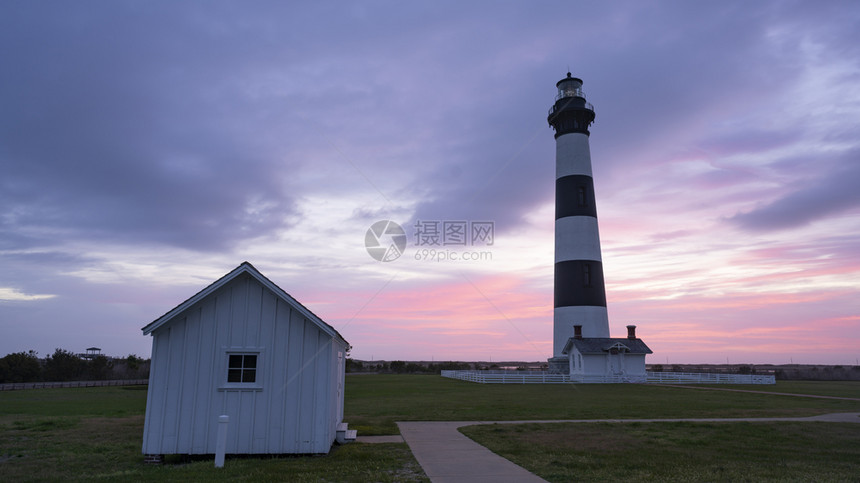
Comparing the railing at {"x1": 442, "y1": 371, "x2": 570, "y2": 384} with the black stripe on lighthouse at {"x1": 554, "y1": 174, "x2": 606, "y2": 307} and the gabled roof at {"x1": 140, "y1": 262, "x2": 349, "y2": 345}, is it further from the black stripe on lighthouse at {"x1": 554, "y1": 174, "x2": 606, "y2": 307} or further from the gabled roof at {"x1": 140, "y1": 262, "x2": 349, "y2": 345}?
the gabled roof at {"x1": 140, "y1": 262, "x2": 349, "y2": 345}

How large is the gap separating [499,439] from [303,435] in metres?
5.27

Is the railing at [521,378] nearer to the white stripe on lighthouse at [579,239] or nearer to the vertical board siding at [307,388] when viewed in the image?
the white stripe on lighthouse at [579,239]

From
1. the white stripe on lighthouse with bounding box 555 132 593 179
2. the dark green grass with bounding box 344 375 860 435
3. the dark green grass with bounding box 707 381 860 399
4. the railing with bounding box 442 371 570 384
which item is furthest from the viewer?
the white stripe on lighthouse with bounding box 555 132 593 179

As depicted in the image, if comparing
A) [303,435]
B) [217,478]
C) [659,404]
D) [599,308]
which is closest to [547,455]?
[303,435]

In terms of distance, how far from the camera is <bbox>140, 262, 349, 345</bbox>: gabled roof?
38.3 feet

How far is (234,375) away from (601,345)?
3712 cm

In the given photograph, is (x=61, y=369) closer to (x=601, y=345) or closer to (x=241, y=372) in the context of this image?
(x=601, y=345)

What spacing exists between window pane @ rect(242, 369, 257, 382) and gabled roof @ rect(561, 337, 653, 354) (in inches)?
1407

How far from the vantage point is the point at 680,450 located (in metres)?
12.4

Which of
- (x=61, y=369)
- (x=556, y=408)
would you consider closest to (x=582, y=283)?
(x=556, y=408)

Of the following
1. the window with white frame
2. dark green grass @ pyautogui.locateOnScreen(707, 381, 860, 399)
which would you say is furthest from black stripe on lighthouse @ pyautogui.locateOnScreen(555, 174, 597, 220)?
the window with white frame

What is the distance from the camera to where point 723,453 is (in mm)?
12148

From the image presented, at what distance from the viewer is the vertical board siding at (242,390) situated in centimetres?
1142

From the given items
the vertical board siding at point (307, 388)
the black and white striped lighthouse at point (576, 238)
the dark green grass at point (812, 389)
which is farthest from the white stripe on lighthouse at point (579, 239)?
the vertical board siding at point (307, 388)
